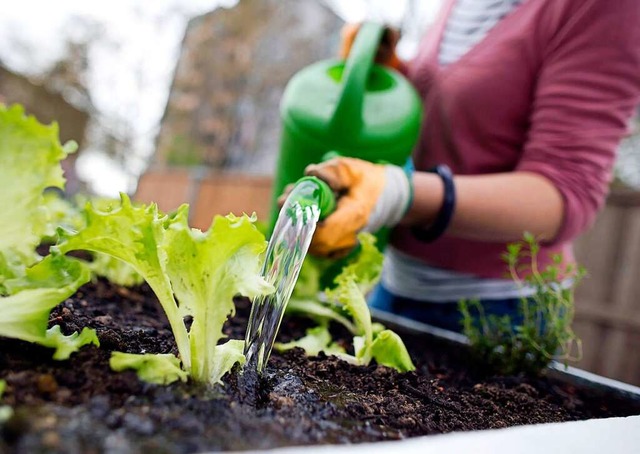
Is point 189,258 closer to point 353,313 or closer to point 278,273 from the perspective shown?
point 278,273

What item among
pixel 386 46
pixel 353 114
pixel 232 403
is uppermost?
pixel 386 46

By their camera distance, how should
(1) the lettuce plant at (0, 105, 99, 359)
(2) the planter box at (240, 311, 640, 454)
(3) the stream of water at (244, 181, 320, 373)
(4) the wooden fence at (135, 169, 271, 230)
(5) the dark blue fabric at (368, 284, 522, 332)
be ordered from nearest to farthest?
1. (2) the planter box at (240, 311, 640, 454)
2. (1) the lettuce plant at (0, 105, 99, 359)
3. (3) the stream of water at (244, 181, 320, 373)
4. (5) the dark blue fabric at (368, 284, 522, 332)
5. (4) the wooden fence at (135, 169, 271, 230)

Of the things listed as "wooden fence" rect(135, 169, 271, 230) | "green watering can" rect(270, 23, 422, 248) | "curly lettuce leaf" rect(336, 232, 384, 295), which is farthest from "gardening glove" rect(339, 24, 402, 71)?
"wooden fence" rect(135, 169, 271, 230)

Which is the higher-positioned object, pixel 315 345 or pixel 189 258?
pixel 189 258

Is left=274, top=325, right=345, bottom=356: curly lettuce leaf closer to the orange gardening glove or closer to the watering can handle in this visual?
the orange gardening glove

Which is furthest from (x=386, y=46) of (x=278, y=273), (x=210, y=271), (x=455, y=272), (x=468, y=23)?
(x=210, y=271)

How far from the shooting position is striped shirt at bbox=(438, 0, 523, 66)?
1.41 m

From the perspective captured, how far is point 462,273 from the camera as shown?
1413 mm

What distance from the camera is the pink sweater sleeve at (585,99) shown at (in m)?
1.14

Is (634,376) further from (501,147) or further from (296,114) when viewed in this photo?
(296,114)

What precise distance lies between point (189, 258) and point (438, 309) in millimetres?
1080

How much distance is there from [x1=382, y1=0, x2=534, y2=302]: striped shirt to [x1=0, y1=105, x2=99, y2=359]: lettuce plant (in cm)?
104

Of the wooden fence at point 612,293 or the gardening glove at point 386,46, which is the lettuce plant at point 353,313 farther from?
the wooden fence at point 612,293

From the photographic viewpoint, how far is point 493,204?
3.63 feet
